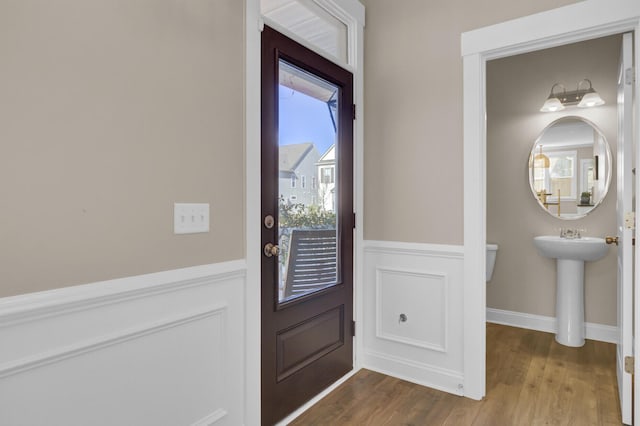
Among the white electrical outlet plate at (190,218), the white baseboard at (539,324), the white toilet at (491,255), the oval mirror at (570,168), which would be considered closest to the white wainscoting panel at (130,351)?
the white electrical outlet plate at (190,218)

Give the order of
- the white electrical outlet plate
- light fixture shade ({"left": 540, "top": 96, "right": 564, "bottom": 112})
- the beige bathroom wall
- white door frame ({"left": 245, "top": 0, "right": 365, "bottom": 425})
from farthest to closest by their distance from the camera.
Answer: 1. light fixture shade ({"left": 540, "top": 96, "right": 564, "bottom": 112})
2. the beige bathroom wall
3. white door frame ({"left": 245, "top": 0, "right": 365, "bottom": 425})
4. the white electrical outlet plate

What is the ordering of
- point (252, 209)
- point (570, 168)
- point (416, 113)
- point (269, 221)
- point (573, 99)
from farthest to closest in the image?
point (570, 168) < point (573, 99) < point (416, 113) < point (269, 221) < point (252, 209)

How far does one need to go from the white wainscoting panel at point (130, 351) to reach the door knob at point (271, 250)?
17 cm

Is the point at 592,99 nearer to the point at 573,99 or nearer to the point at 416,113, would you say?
the point at 573,99

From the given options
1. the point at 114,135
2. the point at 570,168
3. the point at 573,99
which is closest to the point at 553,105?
the point at 573,99

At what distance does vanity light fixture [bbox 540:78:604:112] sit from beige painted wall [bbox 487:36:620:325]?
48 mm

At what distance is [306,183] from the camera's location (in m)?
2.23

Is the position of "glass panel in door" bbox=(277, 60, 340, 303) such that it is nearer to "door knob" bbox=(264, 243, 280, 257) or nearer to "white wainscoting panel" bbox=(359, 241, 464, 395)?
"door knob" bbox=(264, 243, 280, 257)

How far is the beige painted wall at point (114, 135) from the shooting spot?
43.0 inches

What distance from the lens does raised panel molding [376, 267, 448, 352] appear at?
2445mm

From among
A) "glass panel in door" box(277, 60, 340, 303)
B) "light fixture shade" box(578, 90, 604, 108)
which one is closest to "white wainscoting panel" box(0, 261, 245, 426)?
"glass panel in door" box(277, 60, 340, 303)

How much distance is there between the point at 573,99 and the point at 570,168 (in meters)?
0.58

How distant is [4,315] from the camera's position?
3.46ft

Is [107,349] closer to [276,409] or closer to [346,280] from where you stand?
[276,409]
